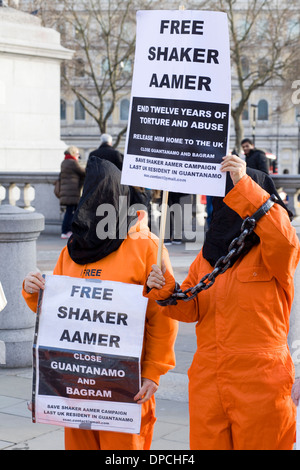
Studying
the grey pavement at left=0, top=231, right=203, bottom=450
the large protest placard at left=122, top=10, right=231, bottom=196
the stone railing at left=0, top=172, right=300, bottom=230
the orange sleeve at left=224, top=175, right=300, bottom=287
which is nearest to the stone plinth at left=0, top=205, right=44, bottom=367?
the grey pavement at left=0, top=231, right=203, bottom=450

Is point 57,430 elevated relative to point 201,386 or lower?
lower

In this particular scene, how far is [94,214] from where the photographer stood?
391 cm

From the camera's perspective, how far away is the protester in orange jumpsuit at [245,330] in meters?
3.50

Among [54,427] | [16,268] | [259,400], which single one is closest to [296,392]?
[259,400]

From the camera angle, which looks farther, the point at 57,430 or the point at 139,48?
the point at 57,430

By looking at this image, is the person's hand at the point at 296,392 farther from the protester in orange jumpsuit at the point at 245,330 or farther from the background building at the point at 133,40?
the background building at the point at 133,40

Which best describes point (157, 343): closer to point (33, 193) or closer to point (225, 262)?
point (225, 262)

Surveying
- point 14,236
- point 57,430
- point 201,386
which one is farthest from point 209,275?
point 14,236

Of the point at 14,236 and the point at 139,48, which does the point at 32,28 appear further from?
the point at 139,48

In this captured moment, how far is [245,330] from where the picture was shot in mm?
3590

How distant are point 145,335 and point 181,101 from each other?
1.04 metres
